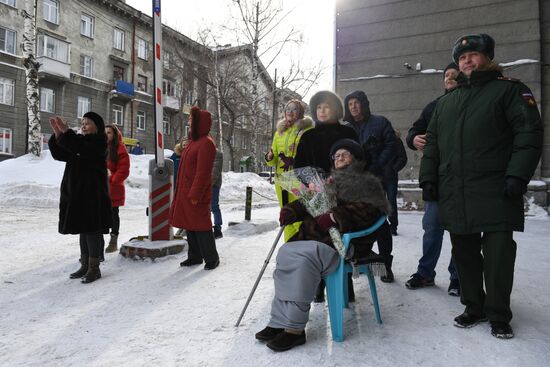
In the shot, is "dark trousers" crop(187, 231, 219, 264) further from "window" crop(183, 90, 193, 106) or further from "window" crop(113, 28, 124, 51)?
"window" crop(113, 28, 124, 51)

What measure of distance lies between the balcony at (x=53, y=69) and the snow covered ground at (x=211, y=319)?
77.1 feet

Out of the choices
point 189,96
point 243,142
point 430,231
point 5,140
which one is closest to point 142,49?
point 189,96

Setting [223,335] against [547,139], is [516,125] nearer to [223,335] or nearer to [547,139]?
[223,335]

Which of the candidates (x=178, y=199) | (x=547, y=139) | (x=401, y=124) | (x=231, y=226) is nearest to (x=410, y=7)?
(x=401, y=124)

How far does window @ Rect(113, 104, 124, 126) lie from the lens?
30578 millimetres

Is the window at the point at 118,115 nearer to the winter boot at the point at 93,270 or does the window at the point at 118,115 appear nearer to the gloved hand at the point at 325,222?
the winter boot at the point at 93,270

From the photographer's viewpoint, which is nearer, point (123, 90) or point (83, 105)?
point (83, 105)

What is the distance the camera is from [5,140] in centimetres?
2336

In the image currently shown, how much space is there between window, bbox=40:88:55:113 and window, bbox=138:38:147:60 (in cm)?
872

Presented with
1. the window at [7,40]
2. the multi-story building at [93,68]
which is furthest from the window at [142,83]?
the window at [7,40]

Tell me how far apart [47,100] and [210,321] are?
2787cm

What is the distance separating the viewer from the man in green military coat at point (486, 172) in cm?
247

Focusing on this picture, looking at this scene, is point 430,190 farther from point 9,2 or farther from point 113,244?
point 9,2

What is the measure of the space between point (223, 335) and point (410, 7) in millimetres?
10836
